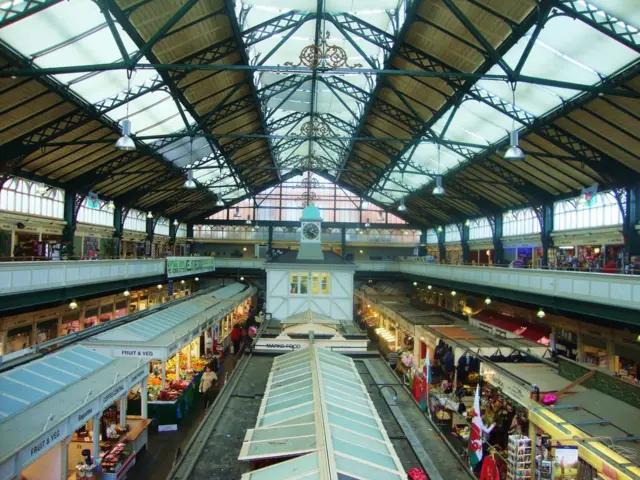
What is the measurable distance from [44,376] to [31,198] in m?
16.2

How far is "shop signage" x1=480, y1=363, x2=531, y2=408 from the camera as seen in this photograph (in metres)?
9.38

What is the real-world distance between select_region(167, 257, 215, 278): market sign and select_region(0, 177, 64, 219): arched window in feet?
20.6

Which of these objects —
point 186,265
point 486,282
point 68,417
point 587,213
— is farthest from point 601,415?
point 186,265

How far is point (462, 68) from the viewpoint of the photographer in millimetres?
16531

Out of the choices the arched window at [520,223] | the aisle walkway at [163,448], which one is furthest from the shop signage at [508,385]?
the arched window at [520,223]

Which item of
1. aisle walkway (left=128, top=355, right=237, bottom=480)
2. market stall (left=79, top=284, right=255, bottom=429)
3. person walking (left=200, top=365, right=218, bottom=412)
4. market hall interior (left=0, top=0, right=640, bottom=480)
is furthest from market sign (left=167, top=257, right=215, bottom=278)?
aisle walkway (left=128, top=355, right=237, bottom=480)

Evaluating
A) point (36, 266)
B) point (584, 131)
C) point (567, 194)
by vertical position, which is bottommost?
point (36, 266)

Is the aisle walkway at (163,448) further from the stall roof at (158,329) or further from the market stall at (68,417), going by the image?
the stall roof at (158,329)

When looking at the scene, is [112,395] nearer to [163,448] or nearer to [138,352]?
[138,352]

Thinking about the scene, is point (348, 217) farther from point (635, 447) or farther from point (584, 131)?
point (635, 447)

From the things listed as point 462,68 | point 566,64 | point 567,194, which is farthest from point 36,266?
point 567,194

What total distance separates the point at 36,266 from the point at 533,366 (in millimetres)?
14221

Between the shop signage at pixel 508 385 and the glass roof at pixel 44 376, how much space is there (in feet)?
29.9

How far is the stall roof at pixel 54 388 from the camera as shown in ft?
22.5
